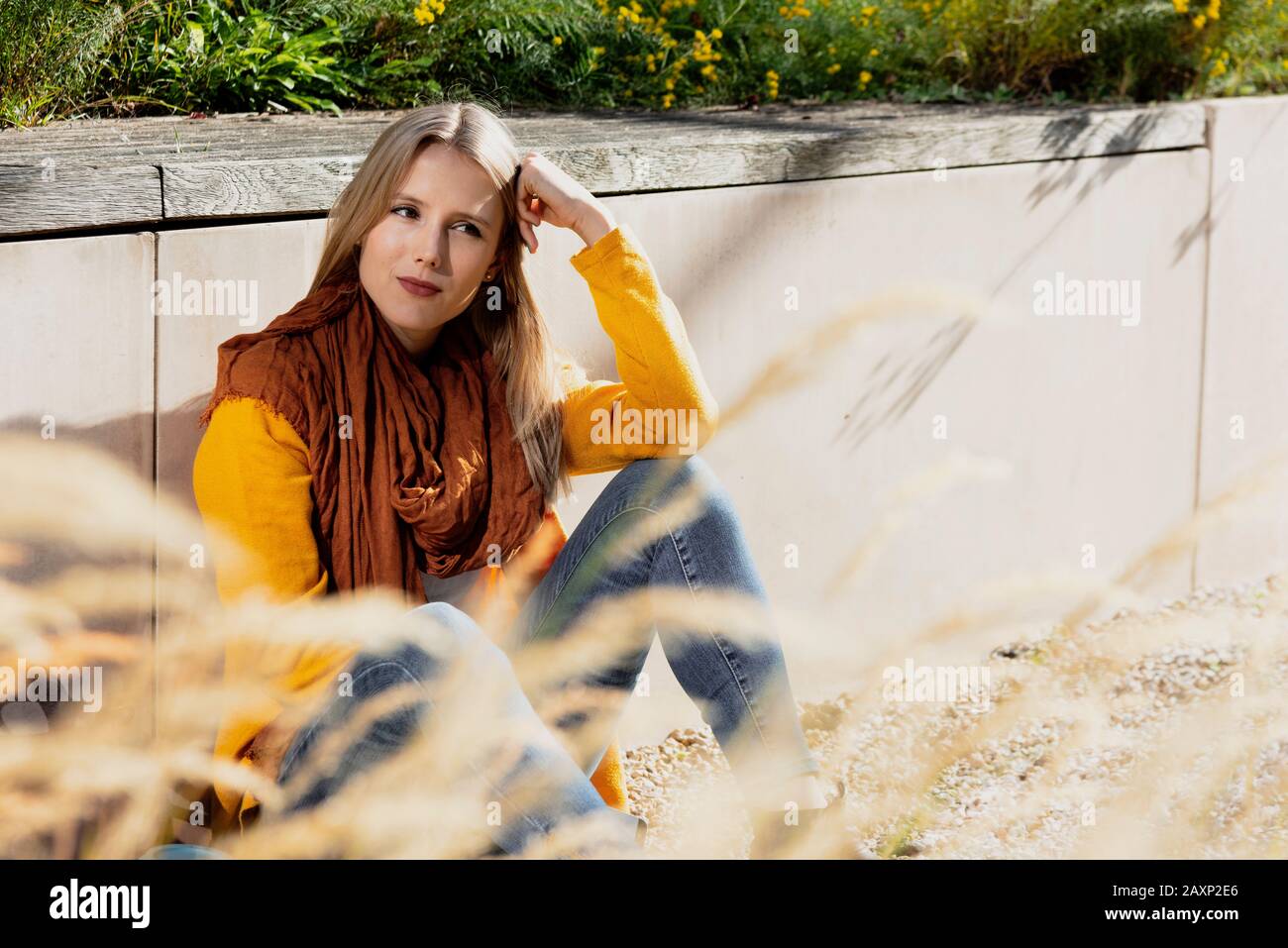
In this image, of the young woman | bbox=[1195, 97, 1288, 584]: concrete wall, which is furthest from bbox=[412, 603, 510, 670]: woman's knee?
bbox=[1195, 97, 1288, 584]: concrete wall

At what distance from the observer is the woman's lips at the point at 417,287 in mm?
2502

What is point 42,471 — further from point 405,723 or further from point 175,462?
point 405,723

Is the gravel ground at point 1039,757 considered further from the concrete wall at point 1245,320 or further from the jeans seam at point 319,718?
the jeans seam at point 319,718

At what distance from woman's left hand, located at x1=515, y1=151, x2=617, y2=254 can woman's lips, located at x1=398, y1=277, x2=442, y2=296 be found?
0.70ft

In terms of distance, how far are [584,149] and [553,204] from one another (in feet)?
1.91

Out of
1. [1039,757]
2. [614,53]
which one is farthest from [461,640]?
[614,53]

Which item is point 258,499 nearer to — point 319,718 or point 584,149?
point 319,718

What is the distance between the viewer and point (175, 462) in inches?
106

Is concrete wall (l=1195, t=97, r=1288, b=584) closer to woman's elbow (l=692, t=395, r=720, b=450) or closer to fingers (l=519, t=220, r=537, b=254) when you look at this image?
woman's elbow (l=692, t=395, r=720, b=450)

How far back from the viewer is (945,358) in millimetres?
4086

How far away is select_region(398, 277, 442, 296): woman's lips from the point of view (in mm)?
2502

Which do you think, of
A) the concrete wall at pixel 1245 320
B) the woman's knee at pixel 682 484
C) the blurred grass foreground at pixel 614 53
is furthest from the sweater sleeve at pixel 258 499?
the concrete wall at pixel 1245 320

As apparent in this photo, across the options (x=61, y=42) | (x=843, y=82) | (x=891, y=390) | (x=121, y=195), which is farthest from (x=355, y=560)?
(x=843, y=82)

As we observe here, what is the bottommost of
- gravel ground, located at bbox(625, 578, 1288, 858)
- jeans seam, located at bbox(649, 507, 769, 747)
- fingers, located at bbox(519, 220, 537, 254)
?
gravel ground, located at bbox(625, 578, 1288, 858)
